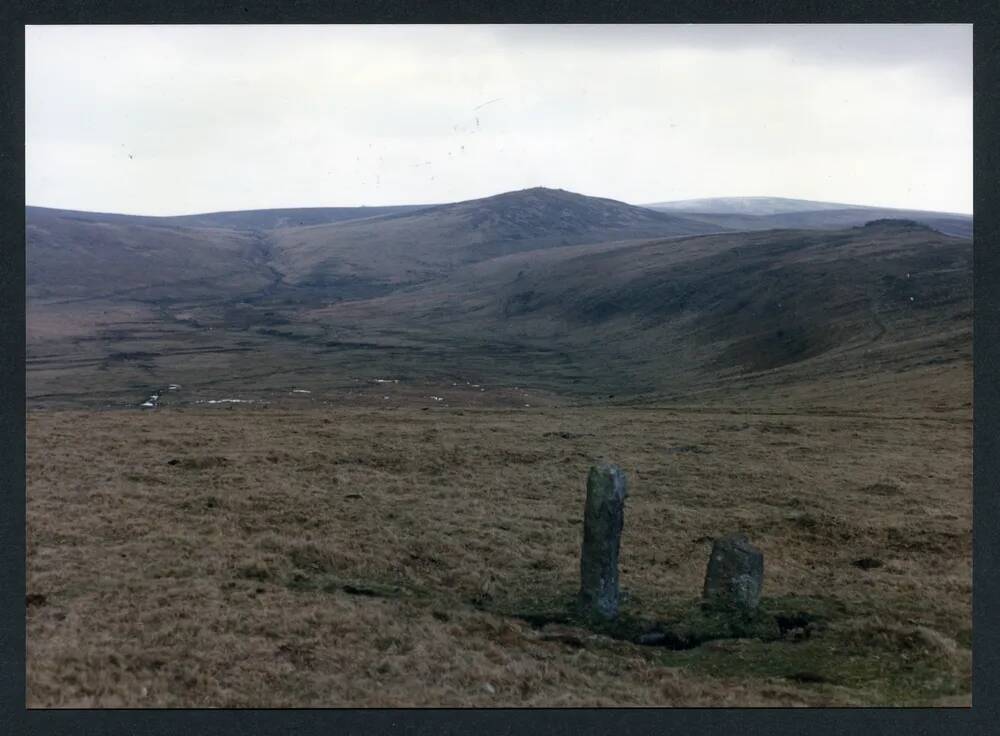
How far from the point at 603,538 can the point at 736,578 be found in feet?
6.71

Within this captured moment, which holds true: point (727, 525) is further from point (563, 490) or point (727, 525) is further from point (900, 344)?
point (900, 344)

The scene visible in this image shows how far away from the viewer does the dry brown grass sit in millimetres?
10922

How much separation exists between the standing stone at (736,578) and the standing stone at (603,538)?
1.52 m

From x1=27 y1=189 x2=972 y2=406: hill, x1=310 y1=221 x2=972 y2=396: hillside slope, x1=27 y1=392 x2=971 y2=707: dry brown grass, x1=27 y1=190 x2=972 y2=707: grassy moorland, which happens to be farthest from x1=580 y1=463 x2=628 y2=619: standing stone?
x1=310 y1=221 x2=972 y2=396: hillside slope

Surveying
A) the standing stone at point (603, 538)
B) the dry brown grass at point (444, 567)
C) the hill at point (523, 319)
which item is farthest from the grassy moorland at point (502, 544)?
the hill at point (523, 319)

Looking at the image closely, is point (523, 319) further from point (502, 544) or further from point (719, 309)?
point (502, 544)

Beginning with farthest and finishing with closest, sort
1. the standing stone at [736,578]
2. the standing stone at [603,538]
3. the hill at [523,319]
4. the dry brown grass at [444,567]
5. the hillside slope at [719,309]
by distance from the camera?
the hill at [523,319]
the hillside slope at [719,309]
the standing stone at [736,578]
the standing stone at [603,538]
the dry brown grass at [444,567]

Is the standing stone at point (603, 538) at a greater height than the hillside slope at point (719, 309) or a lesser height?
lesser

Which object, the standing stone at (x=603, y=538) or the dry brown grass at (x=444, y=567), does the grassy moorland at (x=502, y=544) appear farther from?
the standing stone at (x=603, y=538)

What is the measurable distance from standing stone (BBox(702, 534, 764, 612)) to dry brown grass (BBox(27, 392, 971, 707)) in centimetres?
83

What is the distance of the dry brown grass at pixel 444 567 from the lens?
1092 centimetres

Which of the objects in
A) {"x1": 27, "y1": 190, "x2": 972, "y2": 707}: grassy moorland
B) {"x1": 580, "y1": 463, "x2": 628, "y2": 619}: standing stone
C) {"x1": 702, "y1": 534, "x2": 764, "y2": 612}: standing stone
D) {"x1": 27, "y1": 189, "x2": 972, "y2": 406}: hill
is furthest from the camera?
{"x1": 27, "y1": 189, "x2": 972, "y2": 406}: hill

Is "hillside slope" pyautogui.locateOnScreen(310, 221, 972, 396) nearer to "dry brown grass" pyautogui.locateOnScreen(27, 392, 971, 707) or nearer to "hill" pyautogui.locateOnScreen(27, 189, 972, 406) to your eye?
"hill" pyautogui.locateOnScreen(27, 189, 972, 406)

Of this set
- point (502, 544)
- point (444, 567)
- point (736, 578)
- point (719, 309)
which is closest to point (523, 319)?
point (719, 309)
